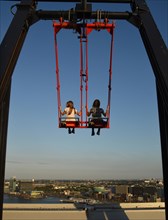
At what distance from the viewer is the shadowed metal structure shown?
3.40 m

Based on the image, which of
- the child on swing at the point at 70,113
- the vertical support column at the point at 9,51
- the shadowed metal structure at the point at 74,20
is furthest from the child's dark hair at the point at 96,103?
the vertical support column at the point at 9,51

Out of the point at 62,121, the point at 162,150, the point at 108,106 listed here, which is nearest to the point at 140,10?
the point at 162,150

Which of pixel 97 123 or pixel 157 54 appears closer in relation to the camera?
pixel 157 54

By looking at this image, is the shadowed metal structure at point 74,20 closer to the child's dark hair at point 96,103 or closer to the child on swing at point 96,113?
the child on swing at point 96,113

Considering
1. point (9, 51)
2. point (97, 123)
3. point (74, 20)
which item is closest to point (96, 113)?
point (97, 123)

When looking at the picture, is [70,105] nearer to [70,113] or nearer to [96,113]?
[70,113]

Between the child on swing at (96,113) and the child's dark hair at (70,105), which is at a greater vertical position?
the child's dark hair at (70,105)

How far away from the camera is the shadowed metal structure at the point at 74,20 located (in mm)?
3396

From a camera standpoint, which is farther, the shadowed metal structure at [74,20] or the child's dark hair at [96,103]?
the child's dark hair at [96,103]

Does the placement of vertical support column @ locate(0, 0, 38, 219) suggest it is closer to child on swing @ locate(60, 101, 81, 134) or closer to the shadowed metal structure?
the shadowed metal structure

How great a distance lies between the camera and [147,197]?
13516 millimetres

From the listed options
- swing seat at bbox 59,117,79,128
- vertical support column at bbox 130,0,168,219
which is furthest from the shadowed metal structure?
swing seat at bbox 59,117,79,128

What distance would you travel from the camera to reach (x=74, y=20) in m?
5.21

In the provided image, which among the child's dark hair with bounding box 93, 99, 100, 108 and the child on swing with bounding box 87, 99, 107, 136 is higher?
the child's dark hair with bounding box 93, 99, 100, 108
